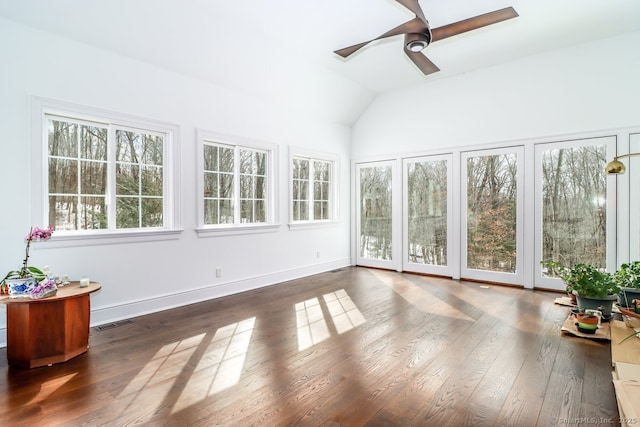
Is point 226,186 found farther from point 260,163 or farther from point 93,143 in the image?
point 93,143

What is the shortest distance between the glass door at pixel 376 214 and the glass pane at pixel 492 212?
1379mm

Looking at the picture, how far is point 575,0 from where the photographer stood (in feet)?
12.0

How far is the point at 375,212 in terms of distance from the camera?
685cm

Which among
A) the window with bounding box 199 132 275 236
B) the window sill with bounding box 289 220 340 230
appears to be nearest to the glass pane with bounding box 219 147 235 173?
the window with bounding box 199 132 275 236

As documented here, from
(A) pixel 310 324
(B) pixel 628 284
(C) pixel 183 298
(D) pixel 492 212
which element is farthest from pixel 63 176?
(B) pixel 628 284

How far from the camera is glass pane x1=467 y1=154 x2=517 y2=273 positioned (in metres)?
5.31

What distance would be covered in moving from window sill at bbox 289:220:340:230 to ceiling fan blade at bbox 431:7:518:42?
355cm

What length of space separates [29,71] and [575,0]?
18.3 feet

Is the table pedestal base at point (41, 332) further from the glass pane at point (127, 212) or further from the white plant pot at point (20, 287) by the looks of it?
the glass pane at point (127, 212)

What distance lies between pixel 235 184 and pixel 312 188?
176 centimetres

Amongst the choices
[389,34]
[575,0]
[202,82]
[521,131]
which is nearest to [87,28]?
[202,82]

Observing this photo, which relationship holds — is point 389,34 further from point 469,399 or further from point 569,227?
point 569,227

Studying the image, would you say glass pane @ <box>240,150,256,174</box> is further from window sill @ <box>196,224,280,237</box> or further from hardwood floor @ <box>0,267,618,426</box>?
hardwood floor @ <box>0,267,618,426</box>

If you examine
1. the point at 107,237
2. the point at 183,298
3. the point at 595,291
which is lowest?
the point at 183,298
